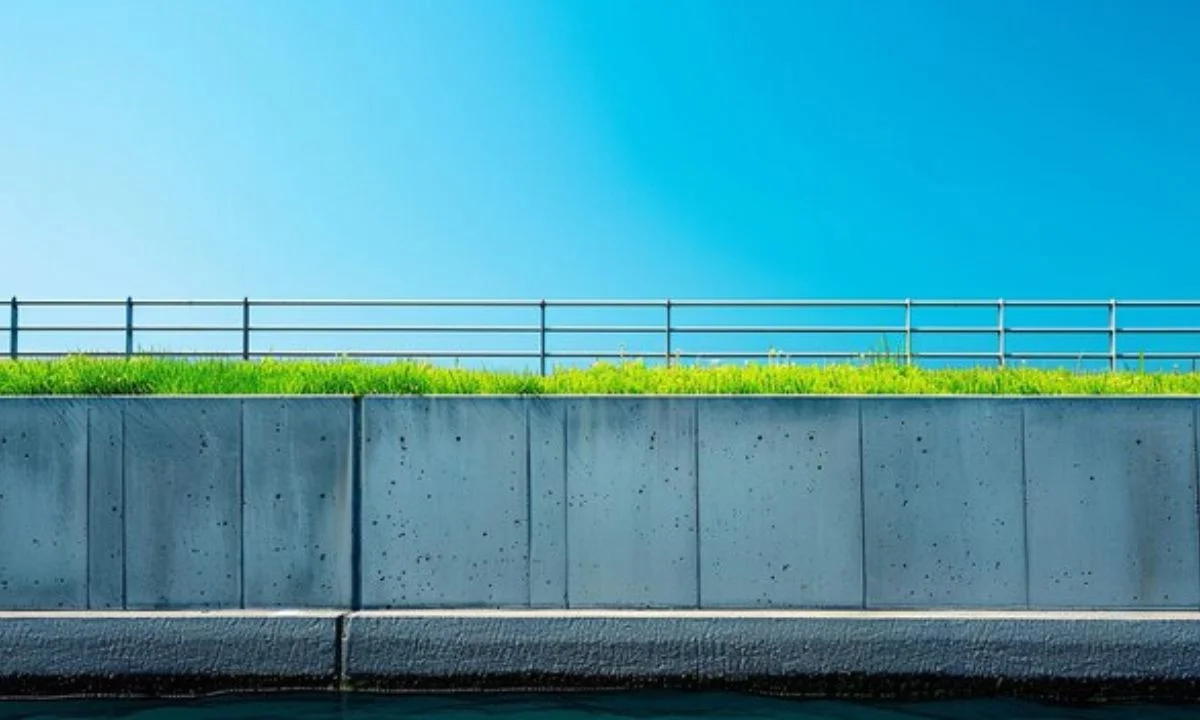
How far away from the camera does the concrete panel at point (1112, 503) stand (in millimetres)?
7172

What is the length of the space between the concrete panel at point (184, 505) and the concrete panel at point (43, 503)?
0.33 metres

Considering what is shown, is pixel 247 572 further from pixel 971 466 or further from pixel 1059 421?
pixel 1059 421

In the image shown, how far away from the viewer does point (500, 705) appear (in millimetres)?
6680

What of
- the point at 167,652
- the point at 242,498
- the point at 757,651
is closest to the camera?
the point at 757,651

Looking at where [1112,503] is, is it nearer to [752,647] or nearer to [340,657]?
[752,647]

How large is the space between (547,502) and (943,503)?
2.53 m

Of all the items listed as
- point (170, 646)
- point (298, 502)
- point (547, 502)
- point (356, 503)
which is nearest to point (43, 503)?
point (170, 646)

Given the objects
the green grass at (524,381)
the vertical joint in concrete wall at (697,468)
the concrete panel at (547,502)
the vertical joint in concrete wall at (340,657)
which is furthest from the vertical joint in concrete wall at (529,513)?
the vertical joint in concrete wall at (340,657)

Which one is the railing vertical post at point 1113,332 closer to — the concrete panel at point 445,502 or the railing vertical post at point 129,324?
the concrete panel at point 445,502

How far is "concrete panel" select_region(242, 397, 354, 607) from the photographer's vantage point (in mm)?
7148

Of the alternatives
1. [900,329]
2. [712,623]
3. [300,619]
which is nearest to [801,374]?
[712,623]

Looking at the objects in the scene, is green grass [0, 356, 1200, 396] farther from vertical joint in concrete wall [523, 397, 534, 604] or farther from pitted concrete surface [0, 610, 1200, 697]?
pitted concrete surface [0, 610, 1200, 697]

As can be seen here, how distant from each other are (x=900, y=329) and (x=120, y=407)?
10.7 m

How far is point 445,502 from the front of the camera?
23.5ft
